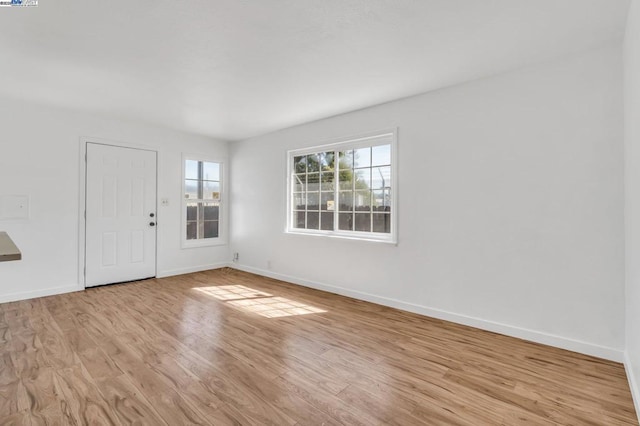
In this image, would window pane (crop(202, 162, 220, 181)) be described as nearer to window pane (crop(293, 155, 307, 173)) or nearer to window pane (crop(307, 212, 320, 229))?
window pane (crop(293, 155, 307, 173))

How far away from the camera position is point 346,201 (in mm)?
4371

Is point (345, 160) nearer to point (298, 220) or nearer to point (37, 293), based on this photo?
point (298, 220)

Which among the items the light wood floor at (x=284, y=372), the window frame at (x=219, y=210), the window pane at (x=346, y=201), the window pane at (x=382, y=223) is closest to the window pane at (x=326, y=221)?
the window pane at (x=346, y=201)

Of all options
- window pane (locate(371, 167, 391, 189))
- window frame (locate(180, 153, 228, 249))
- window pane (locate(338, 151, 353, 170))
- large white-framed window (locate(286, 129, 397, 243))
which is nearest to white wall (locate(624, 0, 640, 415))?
large white-framed window (locate(286, 129, 397, 243))

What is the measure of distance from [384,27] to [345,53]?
447 mm

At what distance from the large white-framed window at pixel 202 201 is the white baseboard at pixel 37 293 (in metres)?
1.66

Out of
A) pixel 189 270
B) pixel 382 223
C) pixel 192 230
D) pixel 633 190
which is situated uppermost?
pixel 633 190

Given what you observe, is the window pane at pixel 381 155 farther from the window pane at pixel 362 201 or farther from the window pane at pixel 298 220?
the window pane at pixel 298 220

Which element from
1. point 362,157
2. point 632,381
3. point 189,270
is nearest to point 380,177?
point 362,157

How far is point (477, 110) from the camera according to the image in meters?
3.10

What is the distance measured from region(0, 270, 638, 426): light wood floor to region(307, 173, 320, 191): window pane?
1.92m

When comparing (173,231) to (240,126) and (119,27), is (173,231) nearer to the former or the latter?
(240,126)

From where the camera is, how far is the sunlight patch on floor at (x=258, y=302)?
11.7 ft

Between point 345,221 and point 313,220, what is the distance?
0.62 meters
